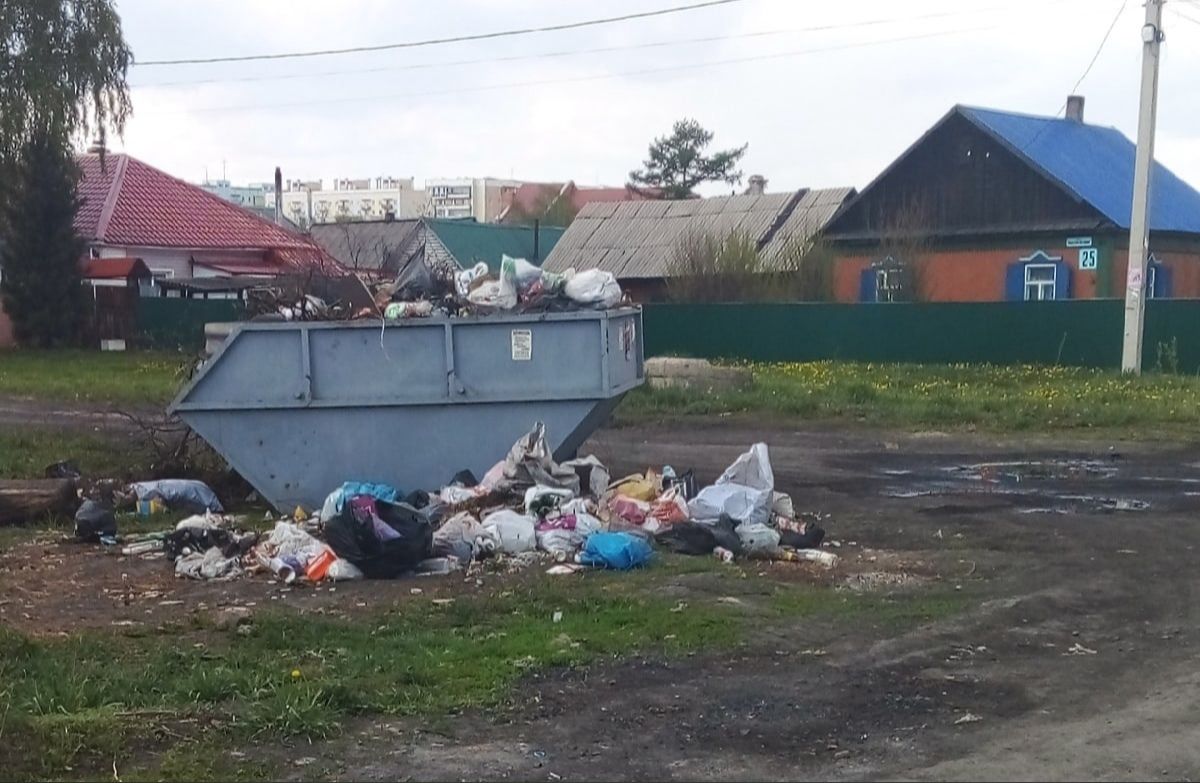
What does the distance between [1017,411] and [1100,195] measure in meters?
16.3

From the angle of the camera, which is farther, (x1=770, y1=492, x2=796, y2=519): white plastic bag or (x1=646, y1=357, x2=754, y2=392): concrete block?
(x1=646, y1=357, x2=754, y2=392): concrete block

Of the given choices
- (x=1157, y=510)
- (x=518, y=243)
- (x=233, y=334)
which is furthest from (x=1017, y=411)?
(x=518, y=243)

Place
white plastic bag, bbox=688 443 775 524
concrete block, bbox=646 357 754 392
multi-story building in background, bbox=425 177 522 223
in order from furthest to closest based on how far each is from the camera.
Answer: multi-story building in background, bbox=425 177 522 223
concrete block, bbox=646 357 754 392
white plastic bag, bbox=688 443 775 524

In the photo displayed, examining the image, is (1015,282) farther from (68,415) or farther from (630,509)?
(630,509)

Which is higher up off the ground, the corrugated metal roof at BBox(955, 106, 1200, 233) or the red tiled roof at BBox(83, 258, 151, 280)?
the corrugated metal roof at BBox(955, 106, 1200, 233)

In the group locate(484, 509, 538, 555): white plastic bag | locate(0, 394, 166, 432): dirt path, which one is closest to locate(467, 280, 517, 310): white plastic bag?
locate(484, 509, 538, 555): white plastic bag

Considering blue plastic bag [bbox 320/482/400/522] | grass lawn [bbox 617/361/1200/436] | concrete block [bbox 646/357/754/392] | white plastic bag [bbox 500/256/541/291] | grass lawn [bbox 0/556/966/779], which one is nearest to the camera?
grass lawn [bbox 0/556/966/779]

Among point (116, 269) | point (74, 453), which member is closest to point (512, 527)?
point (74, 453)

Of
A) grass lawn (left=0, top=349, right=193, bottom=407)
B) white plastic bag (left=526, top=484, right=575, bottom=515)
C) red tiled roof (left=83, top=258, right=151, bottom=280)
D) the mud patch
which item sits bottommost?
the mud patch

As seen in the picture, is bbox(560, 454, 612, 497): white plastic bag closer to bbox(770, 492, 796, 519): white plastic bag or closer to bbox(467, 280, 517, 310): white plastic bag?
bbox(770, 492, 796, 519): white plastic bag

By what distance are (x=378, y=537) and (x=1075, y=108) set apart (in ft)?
112

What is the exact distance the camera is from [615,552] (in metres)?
9.38

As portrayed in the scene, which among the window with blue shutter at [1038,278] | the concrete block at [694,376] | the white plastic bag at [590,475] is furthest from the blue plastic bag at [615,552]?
the window with blue shutter at [1038,278]

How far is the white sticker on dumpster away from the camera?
38.2 ft
